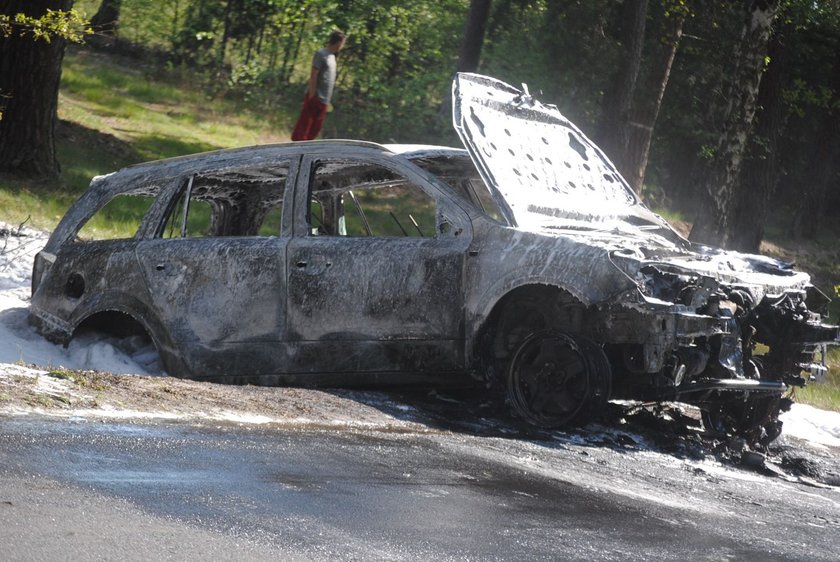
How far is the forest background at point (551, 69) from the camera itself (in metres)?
23.1

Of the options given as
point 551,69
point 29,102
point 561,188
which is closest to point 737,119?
point 561,188

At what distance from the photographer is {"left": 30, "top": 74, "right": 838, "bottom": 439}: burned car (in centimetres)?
722

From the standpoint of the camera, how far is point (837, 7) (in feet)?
86.0

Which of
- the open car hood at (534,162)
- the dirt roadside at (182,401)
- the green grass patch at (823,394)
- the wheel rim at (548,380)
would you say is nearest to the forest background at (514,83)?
the green grass patch at (823,394)

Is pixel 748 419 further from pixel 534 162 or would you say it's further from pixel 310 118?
pixel 310 118

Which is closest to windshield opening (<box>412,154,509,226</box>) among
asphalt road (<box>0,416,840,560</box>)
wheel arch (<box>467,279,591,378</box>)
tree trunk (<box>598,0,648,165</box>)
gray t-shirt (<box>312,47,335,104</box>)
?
wheel arch (<box>467,279,591,378</box>)

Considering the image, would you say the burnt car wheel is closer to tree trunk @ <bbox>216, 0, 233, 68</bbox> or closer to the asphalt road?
the asphalt road

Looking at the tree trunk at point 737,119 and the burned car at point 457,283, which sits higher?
the tree trunk at point 737,119

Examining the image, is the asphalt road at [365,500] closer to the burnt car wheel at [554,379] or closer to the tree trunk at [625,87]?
the burnt car wheel at [554,379]

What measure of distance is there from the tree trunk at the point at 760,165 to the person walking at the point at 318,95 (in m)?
10.8

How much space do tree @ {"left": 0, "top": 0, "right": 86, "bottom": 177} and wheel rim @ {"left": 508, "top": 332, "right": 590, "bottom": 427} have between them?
8834 mm

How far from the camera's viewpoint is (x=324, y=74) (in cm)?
1456

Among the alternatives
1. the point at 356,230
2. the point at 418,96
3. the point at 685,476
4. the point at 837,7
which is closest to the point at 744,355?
the point at 685,476

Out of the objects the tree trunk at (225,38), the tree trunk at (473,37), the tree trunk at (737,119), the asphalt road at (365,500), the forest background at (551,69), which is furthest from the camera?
the tree trunk at (225,38)
